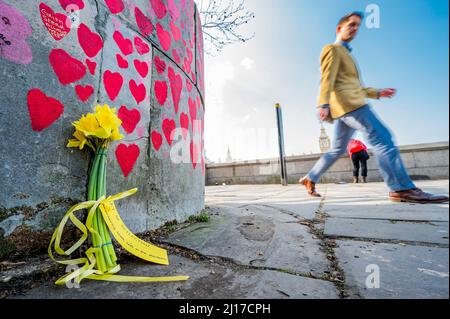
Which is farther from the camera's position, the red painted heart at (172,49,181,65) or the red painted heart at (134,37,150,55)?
the red painted heart at (172,49,181,65)

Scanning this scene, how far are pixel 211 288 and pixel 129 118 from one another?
106 centimetres

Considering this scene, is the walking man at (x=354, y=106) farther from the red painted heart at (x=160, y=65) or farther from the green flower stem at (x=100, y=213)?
the red painted heart at (x=160, y=65)

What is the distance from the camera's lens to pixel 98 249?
0.79 metres

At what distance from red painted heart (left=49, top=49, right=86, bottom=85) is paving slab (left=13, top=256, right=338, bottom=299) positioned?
93 centimetres

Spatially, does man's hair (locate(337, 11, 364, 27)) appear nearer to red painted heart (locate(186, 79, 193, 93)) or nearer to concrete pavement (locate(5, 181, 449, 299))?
concrete pavement (locate(5, 181, 449, 299))

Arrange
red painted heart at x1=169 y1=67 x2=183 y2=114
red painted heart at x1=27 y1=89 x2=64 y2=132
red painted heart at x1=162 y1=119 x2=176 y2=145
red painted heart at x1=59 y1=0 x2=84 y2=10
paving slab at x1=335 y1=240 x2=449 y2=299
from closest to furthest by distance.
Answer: paving slab at x1=335 y1=240 x2=449 y2=299 → red painted heart at x1=27 y1=89 x2=64 y2=132 → red painted heart at x1=59 y1=0 x2=84 y2=10 → red painted heart at x1=162 y1=119 x2=176 y2=145 → red painted heart at x1=169 y1=67 x2=183 y2=114

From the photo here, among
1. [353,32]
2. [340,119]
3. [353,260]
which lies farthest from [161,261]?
[353,32]

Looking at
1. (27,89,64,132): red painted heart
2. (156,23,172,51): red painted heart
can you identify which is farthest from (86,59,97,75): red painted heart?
(156,23,172,51): red painted heart

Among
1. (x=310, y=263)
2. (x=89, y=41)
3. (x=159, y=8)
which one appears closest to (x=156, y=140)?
(x=89, y=41)

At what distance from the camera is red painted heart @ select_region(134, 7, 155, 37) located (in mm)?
1388

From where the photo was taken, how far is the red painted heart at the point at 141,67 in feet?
4.43

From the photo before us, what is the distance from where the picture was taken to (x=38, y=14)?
950 mm

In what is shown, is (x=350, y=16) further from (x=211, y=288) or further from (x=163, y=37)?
(x=163, y=37)
